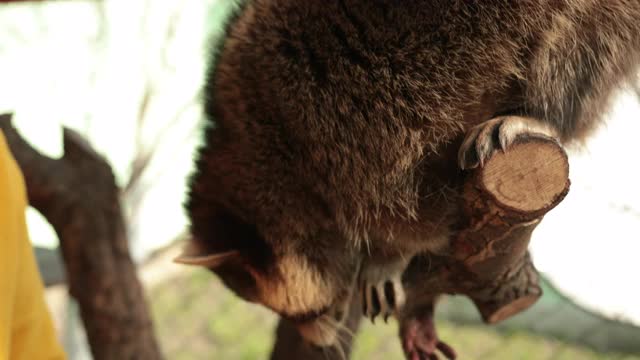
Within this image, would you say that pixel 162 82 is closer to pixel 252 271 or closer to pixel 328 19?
pixel 252 271

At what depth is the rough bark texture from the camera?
134 centimetres

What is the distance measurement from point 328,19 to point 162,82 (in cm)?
193

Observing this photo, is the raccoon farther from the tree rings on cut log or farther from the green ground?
the green ground

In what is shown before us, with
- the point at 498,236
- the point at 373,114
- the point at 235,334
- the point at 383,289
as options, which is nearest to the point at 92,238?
the point at 383,289

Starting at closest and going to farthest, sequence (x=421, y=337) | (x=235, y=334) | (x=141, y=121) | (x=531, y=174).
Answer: (x=531, y=174) < (x=421, y=337) < (x=141, y=121) < (x=235, y=334)

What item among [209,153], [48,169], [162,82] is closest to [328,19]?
[209,153]

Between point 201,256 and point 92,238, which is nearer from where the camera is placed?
point 201,256

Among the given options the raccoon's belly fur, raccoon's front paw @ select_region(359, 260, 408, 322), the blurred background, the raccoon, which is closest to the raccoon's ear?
the raccoon

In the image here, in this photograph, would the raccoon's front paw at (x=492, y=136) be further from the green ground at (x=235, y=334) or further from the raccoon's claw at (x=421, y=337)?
the green ground at (x=235, y=334)

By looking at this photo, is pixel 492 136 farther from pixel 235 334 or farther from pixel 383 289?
pixel 235 334

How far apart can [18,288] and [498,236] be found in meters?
0.86

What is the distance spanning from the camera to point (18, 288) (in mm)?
1466

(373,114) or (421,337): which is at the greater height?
(373,114)

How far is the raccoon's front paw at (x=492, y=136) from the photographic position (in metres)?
1.36
